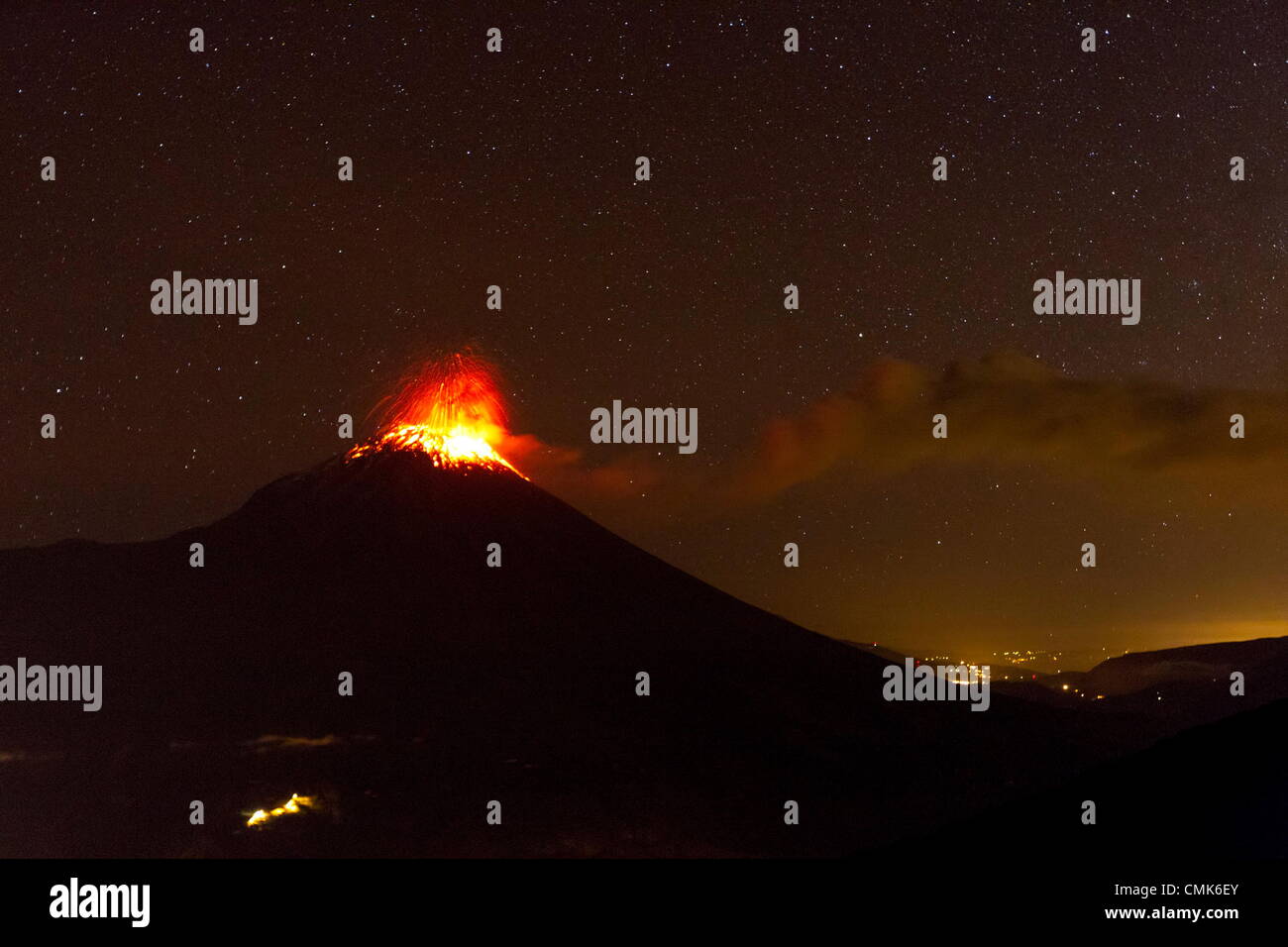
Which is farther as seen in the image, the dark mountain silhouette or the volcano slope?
the dark mountain silhouette

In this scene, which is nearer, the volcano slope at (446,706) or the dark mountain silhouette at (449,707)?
the volcano slope at (446,706)

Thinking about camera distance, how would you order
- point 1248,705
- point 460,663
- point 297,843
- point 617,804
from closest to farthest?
point 297,843, point 617,804, point 460,663, point 1248,705
